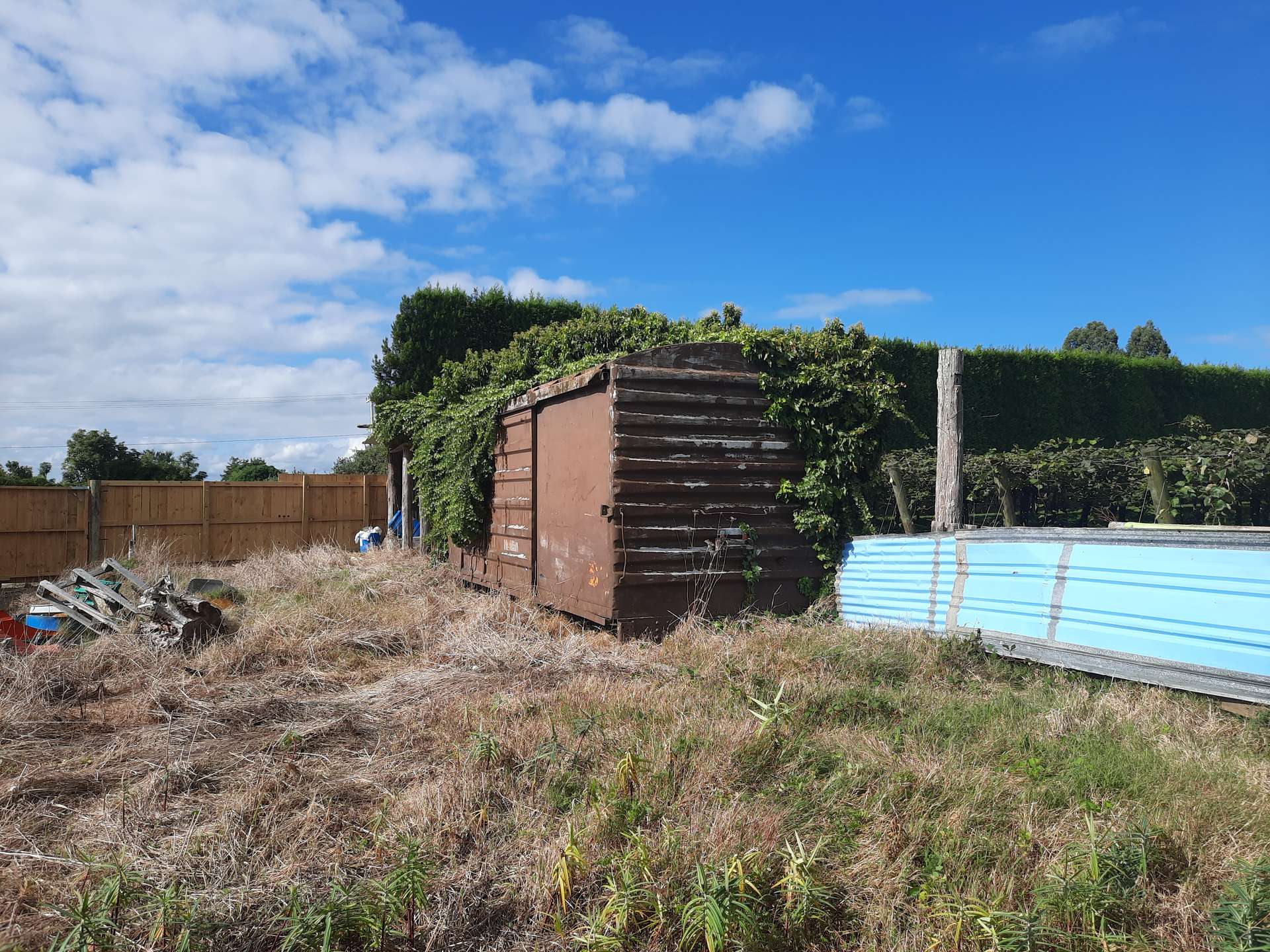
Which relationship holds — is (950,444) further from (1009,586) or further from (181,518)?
(181,518)

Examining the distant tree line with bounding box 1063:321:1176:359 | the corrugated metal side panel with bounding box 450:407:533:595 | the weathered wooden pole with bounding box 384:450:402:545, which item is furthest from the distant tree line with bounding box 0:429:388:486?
the distant tree line with bounding box 1063:321:1176:359

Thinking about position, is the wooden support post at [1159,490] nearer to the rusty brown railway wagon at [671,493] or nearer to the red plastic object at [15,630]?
the rusty brown railway wagon at [671,493]

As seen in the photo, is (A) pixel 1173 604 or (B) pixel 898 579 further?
(B) pixel 898 579

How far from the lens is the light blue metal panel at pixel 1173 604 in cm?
471

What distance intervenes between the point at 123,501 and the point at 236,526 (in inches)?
87.0

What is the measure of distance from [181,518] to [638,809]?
16935mm

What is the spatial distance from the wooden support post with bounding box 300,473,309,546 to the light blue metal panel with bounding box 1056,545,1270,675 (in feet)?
55.2

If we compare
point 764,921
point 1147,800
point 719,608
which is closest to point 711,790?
point 764,921

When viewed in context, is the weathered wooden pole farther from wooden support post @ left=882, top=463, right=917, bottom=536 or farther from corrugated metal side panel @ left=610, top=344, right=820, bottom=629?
wooden support post @ left=882, top=463, right=917, bottom=536

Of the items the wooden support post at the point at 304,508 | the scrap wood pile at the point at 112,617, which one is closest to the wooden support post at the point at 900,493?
Result: the scrap wood pile at the point at 112,617

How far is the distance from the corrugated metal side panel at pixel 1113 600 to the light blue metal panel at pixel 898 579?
0.01 meters

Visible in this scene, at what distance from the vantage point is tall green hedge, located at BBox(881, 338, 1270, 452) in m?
16.6

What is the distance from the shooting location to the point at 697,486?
7.43 metres

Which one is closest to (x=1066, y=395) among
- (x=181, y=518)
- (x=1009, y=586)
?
(x=1009, y=586)
